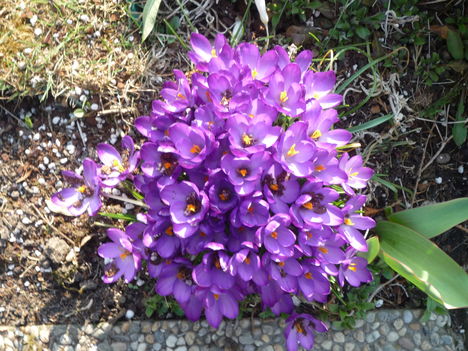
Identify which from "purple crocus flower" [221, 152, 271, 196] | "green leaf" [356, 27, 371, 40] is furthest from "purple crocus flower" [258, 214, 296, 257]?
"green leaf" [356, 27, 371, 40]

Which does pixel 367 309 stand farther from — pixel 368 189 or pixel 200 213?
pixel 200 213

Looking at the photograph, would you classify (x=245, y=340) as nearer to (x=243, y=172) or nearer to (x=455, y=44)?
(x=243, y=172)

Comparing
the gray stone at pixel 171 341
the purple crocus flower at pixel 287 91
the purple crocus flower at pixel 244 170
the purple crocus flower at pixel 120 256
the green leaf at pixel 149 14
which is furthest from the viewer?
the gray stone at pixel 171 341

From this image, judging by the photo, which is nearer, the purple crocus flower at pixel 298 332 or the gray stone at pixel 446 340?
the purple crocus flower at pixel 298 332

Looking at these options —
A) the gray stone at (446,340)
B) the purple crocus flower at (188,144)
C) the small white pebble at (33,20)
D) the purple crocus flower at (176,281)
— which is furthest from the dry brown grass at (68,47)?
the gray stone at (446,340)

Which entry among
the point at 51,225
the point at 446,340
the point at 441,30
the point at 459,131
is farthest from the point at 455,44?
the point at 51,225

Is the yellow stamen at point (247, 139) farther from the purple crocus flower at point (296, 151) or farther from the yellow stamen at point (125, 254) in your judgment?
the yellow stamen at point (125, 254)

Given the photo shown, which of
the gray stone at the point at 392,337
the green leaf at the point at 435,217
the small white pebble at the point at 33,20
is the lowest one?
the gray stone at the point at 392,337

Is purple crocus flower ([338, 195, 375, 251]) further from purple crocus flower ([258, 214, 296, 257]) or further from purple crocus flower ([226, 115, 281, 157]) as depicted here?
purple crocus flower ([226, 115, 281, 157])
